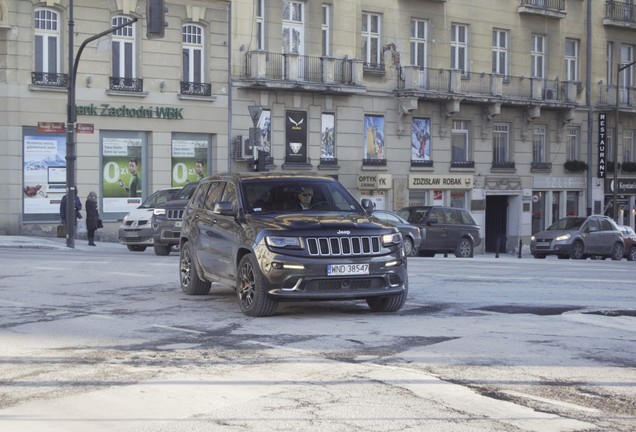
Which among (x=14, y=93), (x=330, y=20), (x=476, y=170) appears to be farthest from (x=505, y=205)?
(x=14, y=93)

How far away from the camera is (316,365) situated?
9.71 m

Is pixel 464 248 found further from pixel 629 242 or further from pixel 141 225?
pixel 141 225

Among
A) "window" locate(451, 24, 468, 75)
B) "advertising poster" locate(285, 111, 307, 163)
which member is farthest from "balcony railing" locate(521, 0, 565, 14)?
"advertising poster" locate(285, 111, 307, 163)

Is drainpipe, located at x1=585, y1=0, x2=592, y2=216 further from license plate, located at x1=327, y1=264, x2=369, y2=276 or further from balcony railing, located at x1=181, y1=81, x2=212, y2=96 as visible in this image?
license plate, located at x1=327, y1=264, x2=369, y2=276

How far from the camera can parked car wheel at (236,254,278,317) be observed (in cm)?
1294

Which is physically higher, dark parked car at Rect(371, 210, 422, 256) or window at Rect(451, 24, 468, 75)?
window at Rect(451, 24, 468, 75)

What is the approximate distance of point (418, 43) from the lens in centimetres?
4659

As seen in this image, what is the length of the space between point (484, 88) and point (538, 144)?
494 cm

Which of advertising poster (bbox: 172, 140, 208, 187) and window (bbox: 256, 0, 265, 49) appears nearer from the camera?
advertising poster (bbox: 172, 140, 208, 187)

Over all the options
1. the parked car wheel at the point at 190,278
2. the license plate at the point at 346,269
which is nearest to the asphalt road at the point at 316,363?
the parked car wheel at the point at 190,278

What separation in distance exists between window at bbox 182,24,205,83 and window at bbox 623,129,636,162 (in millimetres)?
24367

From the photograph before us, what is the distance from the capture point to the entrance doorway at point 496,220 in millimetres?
50094

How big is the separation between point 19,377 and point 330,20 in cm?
3562

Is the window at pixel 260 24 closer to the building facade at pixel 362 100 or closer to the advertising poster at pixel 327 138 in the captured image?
the building facade at pixel 362 100
